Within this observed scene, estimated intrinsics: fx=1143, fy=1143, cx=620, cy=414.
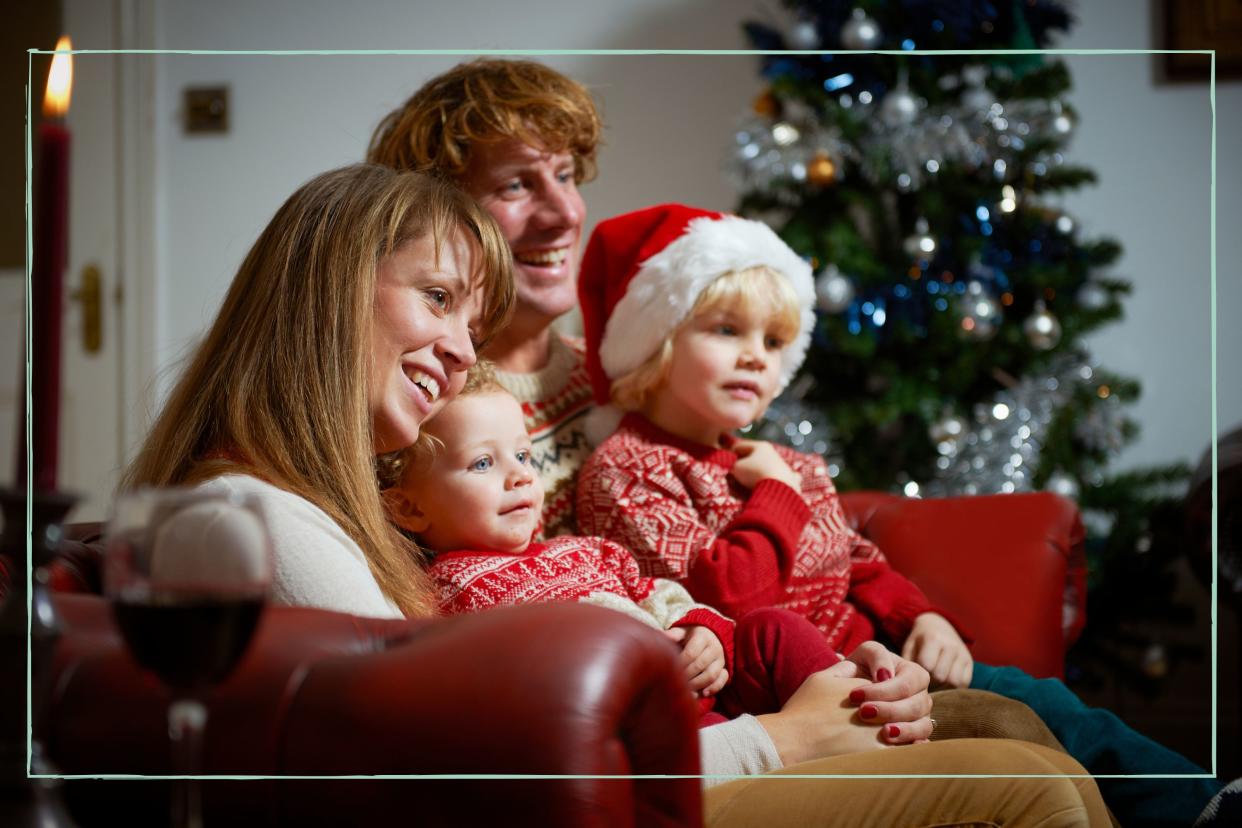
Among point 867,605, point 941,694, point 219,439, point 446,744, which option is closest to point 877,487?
point 867,605

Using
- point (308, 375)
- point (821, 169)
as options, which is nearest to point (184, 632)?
point (308, 375)

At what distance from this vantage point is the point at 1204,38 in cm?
133

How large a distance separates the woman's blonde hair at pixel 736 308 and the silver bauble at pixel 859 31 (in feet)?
2.92

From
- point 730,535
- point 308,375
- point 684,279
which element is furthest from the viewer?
point 684,279

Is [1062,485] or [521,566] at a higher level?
[521,566]

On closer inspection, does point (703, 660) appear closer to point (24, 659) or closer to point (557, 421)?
point (557, 421)

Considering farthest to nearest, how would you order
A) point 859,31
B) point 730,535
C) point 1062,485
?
point 1062,485, point 859,31, point 730,535

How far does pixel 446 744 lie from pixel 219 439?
0.47m

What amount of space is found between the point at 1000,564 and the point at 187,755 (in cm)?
119

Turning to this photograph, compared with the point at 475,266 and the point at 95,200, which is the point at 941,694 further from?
the point at 95,200

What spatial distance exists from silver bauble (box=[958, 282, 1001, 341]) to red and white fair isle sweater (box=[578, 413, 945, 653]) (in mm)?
829

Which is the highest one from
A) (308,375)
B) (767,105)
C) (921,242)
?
(767,105)

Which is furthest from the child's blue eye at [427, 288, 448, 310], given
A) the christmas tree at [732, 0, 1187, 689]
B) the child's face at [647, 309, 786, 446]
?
the christmas tree at [732, 0, 1187, 689]

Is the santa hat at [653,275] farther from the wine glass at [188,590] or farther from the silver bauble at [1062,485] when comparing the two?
the silver bauble at [1062,485]
